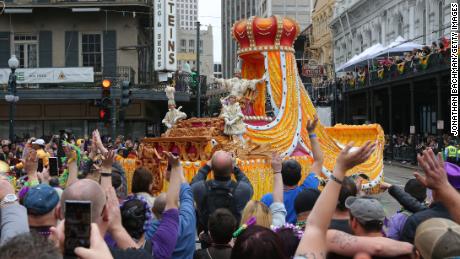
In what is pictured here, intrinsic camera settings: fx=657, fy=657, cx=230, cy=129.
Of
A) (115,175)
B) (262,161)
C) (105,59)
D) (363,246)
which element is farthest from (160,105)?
(363,246)

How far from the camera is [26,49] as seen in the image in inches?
1251

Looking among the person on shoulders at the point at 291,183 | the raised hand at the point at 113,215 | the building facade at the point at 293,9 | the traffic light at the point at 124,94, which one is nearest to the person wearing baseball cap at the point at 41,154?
the traffic light at the point at 124,94

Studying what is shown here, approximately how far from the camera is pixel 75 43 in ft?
103

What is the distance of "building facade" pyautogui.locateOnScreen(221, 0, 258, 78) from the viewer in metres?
133

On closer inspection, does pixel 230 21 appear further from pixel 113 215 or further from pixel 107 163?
pixel 113 215

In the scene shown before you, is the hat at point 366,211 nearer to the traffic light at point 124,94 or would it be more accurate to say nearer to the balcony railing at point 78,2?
the traffic light at point 124,94

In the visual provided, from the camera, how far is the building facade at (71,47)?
3110 cm

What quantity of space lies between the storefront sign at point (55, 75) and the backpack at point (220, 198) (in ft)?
79.3

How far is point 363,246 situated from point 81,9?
2899 centimetres

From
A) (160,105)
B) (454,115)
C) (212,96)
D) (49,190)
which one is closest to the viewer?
(49,190)

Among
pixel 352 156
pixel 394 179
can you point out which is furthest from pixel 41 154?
pixel 394 179

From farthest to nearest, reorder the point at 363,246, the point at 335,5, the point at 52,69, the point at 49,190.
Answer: the point at 335,5 → the point at 52,69 → the point at 49,190 → the point at 363,246

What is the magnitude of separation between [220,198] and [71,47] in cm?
2652

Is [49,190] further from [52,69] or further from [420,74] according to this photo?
[420,74]
